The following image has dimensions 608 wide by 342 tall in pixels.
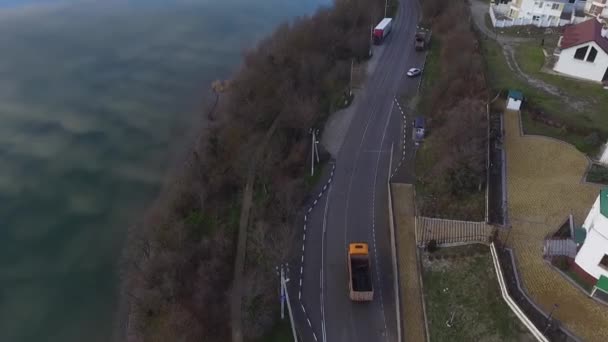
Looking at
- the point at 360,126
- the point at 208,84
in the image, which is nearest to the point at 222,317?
the point at 360,126

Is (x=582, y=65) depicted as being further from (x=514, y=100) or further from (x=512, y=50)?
(x=514, y=100)

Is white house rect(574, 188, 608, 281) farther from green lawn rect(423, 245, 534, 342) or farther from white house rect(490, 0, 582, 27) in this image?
white house rect(490, 0, 582, 27)

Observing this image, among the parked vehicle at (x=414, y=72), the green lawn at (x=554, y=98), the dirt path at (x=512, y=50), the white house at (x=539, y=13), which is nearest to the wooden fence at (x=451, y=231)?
the green lawn at (x=554, y=98)

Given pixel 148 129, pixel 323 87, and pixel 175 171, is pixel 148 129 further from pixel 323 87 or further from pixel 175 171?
pixel 323 87

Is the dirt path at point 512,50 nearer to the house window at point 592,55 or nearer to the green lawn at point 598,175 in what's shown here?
the house window at point 592,55

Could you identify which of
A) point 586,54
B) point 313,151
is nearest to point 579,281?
point 313,151
